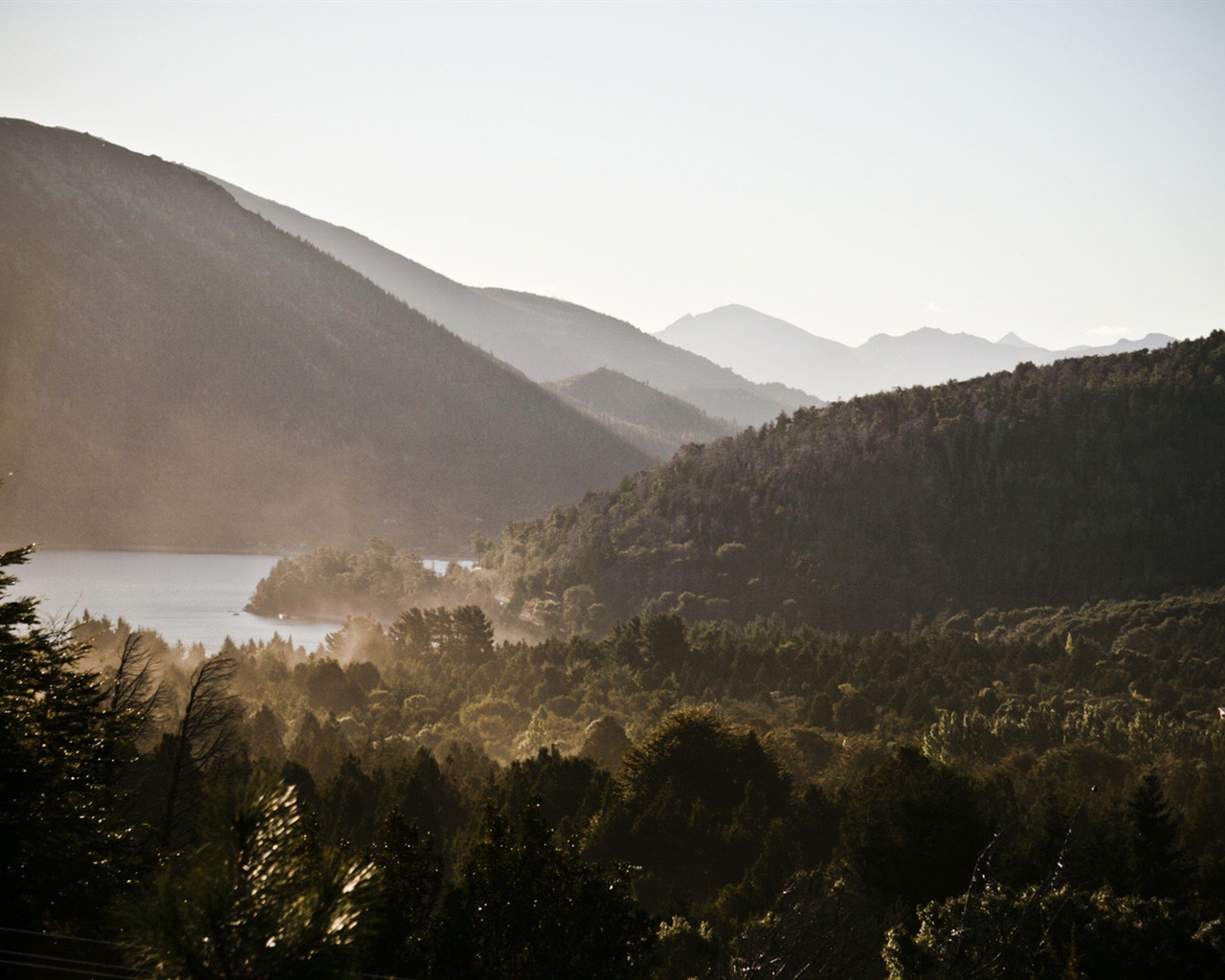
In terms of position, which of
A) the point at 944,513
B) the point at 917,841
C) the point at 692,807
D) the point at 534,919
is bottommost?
the point at 692,807

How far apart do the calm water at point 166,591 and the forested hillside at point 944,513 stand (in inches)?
1050

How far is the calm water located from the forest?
36962 millimetres

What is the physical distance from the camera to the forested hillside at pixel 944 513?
106188mm

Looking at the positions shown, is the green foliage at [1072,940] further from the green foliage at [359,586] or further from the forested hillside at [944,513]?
the green foliage at [359,586]

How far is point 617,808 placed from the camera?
1388 inches

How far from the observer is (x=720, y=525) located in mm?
115125

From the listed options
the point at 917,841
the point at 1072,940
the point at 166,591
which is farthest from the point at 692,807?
the point at 166,591

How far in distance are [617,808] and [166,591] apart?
117m

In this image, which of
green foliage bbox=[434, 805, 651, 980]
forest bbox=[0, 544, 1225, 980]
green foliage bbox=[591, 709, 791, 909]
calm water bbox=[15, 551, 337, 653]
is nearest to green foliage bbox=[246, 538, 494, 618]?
calm water bbox=[15, 551, 337, 653]

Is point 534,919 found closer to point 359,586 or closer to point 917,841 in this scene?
point 917,841

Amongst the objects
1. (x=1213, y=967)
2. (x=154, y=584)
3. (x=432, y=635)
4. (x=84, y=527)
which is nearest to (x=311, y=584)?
(x=154, y=584)

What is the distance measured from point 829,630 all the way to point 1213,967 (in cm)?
8022

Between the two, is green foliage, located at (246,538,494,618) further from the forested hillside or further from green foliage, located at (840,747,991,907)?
green foliage, located at (840,747,991,907)

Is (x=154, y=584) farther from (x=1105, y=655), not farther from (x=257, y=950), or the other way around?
(x=257, y=950)
